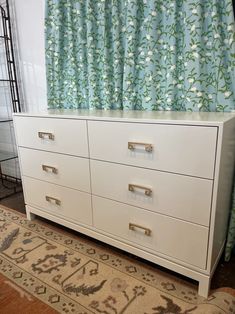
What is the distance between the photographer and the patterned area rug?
1143 millimetres

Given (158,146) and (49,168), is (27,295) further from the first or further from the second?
(158,146)

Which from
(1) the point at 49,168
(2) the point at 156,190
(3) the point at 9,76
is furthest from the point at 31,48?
(2) the point at 156,190

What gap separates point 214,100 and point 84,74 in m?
0.98

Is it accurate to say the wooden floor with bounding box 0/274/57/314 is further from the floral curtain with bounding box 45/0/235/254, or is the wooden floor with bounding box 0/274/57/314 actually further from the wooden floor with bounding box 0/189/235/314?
the floral curtain with bounding box 45/0/235/254

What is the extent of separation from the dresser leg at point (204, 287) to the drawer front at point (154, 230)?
69 mm

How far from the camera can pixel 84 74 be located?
182 centimetres

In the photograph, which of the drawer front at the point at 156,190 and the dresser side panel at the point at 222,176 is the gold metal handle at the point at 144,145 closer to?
the drawer front at the point at 156,190

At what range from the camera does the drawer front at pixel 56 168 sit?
1485mm

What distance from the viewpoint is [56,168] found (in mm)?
1601

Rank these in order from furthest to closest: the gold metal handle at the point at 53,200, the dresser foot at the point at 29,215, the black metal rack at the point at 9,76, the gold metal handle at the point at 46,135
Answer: the black metal rack at the point at 9,76, the dresser foot at the point at 29,215, the gold metal handle at the point at 53,200, the gold metal handle at the point at 46,135

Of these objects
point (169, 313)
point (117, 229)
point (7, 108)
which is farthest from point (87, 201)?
point (7, 108)

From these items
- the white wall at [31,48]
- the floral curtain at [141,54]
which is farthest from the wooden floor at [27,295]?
the white wall at [31,48]

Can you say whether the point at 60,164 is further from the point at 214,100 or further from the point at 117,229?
the point at 214,100

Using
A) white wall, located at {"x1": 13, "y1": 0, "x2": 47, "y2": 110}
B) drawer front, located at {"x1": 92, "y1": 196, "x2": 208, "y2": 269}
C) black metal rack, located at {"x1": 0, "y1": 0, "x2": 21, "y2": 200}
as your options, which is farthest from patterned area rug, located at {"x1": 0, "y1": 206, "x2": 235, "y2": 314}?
white wall, located at {"x1": 13, "y1": 0, "x2": 47, "y2": 110}
